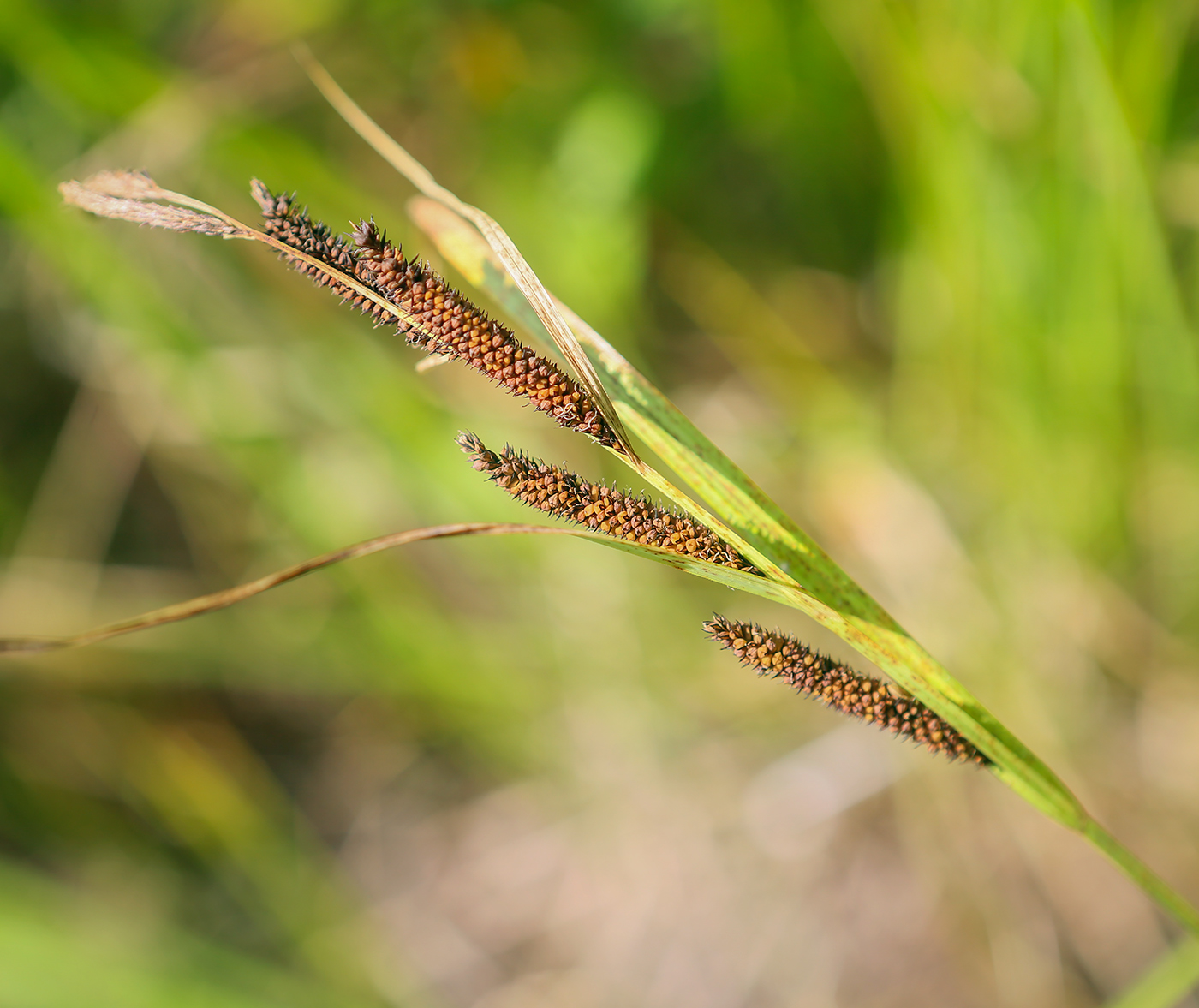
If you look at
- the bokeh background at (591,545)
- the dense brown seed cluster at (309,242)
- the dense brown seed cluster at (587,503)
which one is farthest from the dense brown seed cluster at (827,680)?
the bokeh background at (591,545)

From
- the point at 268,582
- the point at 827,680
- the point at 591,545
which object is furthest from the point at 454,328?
the point at 591,545

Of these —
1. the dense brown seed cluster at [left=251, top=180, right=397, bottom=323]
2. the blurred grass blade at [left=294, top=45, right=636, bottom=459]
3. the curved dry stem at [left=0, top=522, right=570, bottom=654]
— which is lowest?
the curved dry stem at [left=0, top=522, right=570, bottom=654]

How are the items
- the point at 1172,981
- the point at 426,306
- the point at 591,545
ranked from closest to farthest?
the point at 426,306 → the point at 1172,981 → the point at 591,545

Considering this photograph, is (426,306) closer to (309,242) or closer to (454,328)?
(454,328)

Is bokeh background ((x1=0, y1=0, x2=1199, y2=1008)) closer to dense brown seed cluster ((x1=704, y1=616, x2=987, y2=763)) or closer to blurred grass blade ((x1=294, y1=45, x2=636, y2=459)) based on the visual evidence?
blurred grass blade ((x1=294, y1=45, x2=636, y2=459))

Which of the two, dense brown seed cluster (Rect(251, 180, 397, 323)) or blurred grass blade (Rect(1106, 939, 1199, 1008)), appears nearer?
dense brown seed cluster (Rect(251, 180, 397, 323))

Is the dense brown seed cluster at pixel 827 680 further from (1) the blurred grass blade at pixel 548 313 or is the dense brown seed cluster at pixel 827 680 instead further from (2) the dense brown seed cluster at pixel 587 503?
(1) the blurred grass blade at pixel 548 313

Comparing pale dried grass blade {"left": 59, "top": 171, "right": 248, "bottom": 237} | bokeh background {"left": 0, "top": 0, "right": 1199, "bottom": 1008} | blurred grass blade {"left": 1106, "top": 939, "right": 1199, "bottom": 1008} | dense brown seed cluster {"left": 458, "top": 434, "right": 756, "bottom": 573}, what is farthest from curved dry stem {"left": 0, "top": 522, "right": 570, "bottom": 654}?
bokeh background {"left": 0, "top": 0, "right": 1199, "bottom": 1008}
